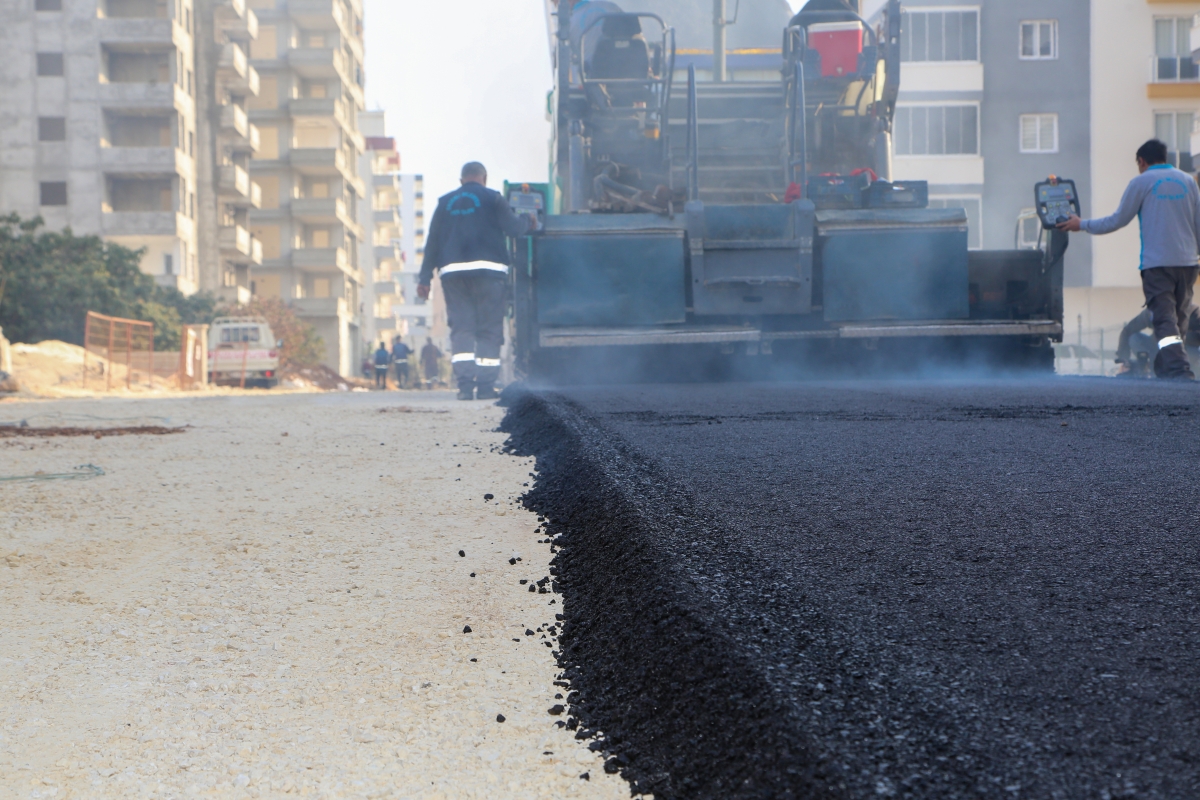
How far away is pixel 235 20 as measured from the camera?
50906 mm

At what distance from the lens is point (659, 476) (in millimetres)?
3816

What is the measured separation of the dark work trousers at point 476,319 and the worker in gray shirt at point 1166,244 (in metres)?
4.67

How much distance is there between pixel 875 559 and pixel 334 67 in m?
59.3

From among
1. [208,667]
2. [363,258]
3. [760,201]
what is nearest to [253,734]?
[208,667]

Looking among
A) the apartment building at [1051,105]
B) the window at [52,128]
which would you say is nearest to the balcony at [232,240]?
the window at [52,128]

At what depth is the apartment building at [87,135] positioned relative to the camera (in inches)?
1647

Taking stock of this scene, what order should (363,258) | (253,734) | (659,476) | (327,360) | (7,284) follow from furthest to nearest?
(363,258) < (327,360) < (7,284) < (659,476) < (253,734)

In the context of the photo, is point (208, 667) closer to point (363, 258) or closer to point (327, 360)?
point (327, 360)

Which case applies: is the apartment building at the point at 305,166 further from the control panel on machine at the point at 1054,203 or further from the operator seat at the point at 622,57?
the control panel on machine at the point at 1054,203

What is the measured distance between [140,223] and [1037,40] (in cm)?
2937

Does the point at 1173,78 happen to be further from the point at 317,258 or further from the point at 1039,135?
the point at 317,258

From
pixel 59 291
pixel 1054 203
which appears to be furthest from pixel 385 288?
pixel 1054 203

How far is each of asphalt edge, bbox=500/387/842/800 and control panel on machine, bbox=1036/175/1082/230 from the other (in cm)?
698

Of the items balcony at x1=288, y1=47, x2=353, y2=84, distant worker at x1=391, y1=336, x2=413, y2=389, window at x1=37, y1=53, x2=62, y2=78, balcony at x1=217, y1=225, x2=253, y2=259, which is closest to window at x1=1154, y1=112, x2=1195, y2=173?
distant worker at x1=391, y1=336, x2=413, y2=389
